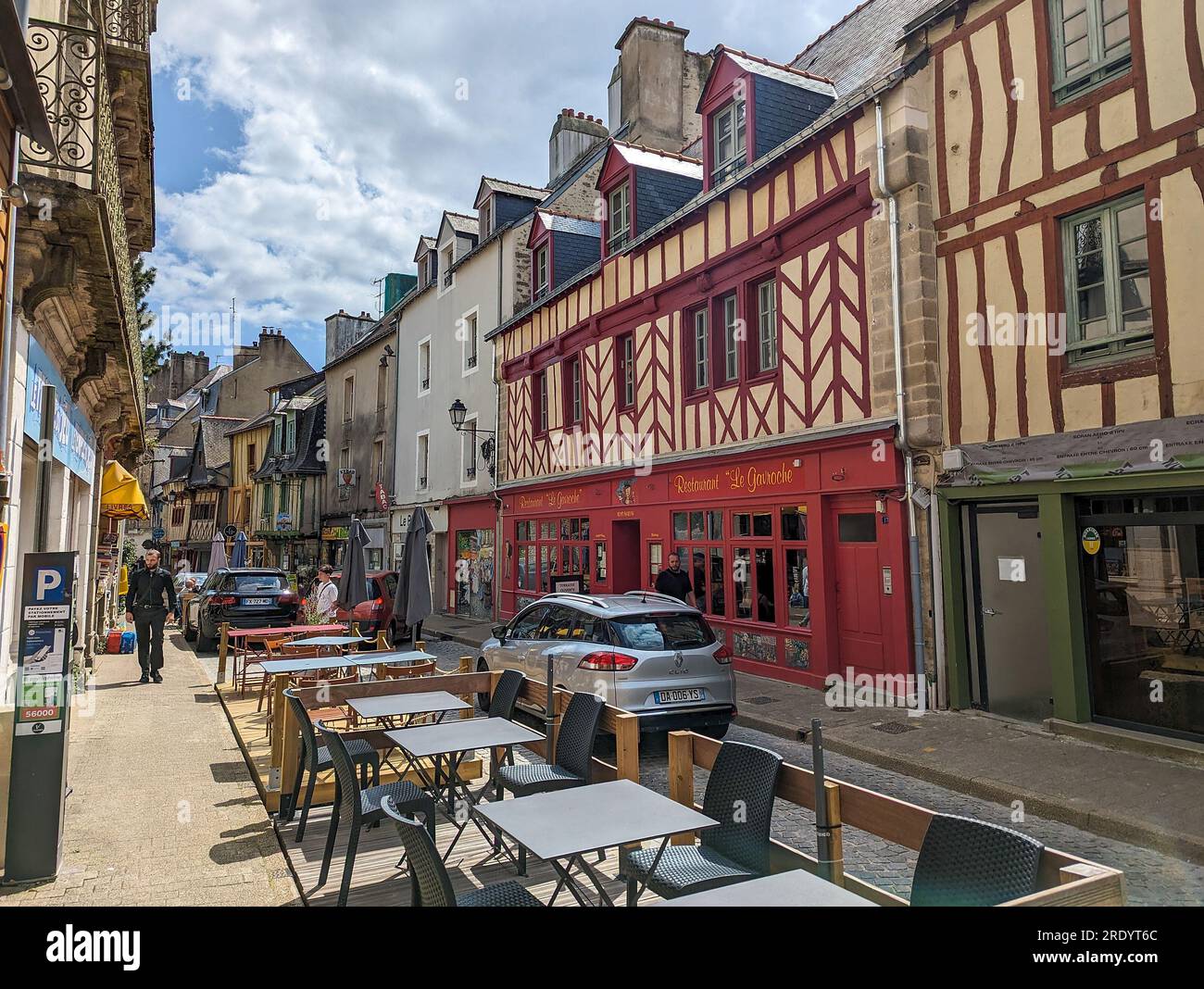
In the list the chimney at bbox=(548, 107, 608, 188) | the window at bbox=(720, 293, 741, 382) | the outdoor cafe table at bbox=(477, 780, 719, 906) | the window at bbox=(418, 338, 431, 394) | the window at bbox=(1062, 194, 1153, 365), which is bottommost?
the outdoor cafe table at bbox=(477, 780, 719, 906)

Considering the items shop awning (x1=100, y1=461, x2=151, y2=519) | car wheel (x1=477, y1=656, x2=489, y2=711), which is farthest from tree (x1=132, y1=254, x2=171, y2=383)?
car wheel (x1=477, y1=656, x2=489, y2=711)

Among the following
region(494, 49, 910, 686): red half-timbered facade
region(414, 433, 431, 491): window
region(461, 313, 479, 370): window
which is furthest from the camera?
region(414, 433, 431, 491): window

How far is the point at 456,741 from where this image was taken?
4.52 m

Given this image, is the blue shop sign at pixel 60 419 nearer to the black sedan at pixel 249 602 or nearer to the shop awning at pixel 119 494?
the shop awning at pixel 119 494

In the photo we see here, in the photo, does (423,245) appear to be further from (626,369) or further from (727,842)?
(727,842)

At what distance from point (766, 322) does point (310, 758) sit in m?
8.83

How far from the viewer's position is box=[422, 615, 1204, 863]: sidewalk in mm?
5145

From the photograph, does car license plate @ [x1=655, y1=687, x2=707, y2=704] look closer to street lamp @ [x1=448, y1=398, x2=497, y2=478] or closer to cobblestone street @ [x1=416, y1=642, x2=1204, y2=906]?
cobblestone street @ [x1=416, y1=642, x2=1204, y2=906]

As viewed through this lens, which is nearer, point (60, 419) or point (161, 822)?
point (161, 822)

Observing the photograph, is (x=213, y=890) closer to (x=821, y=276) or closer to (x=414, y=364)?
(x=821, y=276)

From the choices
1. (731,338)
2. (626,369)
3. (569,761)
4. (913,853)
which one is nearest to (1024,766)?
(913,853)

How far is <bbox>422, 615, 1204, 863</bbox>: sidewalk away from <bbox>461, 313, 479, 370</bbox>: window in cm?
1430

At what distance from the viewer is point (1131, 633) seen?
7164mm

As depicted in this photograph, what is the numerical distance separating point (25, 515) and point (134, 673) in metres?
5.22
